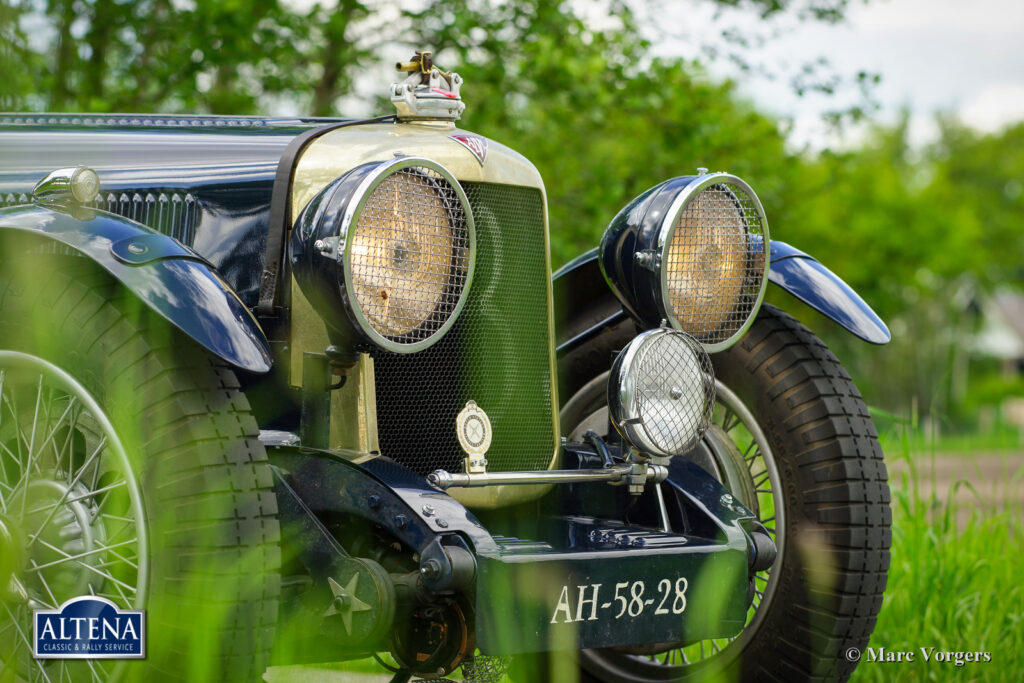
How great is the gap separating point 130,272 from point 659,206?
1.16 m

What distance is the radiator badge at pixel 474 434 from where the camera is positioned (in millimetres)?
2594

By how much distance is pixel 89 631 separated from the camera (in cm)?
211

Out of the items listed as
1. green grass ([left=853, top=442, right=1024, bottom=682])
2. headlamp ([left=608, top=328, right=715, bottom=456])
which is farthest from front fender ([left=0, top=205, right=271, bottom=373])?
green grass ([left=853, top=442, right=1024, bottom=682])

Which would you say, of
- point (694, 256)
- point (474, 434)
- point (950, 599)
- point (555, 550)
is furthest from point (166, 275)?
point (950, 599)

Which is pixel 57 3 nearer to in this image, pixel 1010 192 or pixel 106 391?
pixel 106 391

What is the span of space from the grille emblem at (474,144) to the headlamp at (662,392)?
1.96ft

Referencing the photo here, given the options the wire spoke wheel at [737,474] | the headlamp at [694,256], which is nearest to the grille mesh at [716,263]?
the headlamp at [694,256]

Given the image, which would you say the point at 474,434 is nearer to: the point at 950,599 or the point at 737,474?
the point at 737,474

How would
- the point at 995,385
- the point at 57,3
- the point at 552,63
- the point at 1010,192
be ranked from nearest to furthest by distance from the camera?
the point at 57,3 → the point at 552,63 → the point at 995,385 → the point at 1010,192

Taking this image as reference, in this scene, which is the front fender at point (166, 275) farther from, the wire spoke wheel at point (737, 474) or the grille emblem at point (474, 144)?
the wire spoke wheel at point (737, 474)

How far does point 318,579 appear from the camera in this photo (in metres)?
2.29

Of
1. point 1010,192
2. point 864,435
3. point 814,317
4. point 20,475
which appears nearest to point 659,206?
point 864,435

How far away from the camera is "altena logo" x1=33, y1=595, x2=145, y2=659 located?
205 centimetres

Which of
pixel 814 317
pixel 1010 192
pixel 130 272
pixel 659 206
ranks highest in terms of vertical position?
pixel 1010 192
